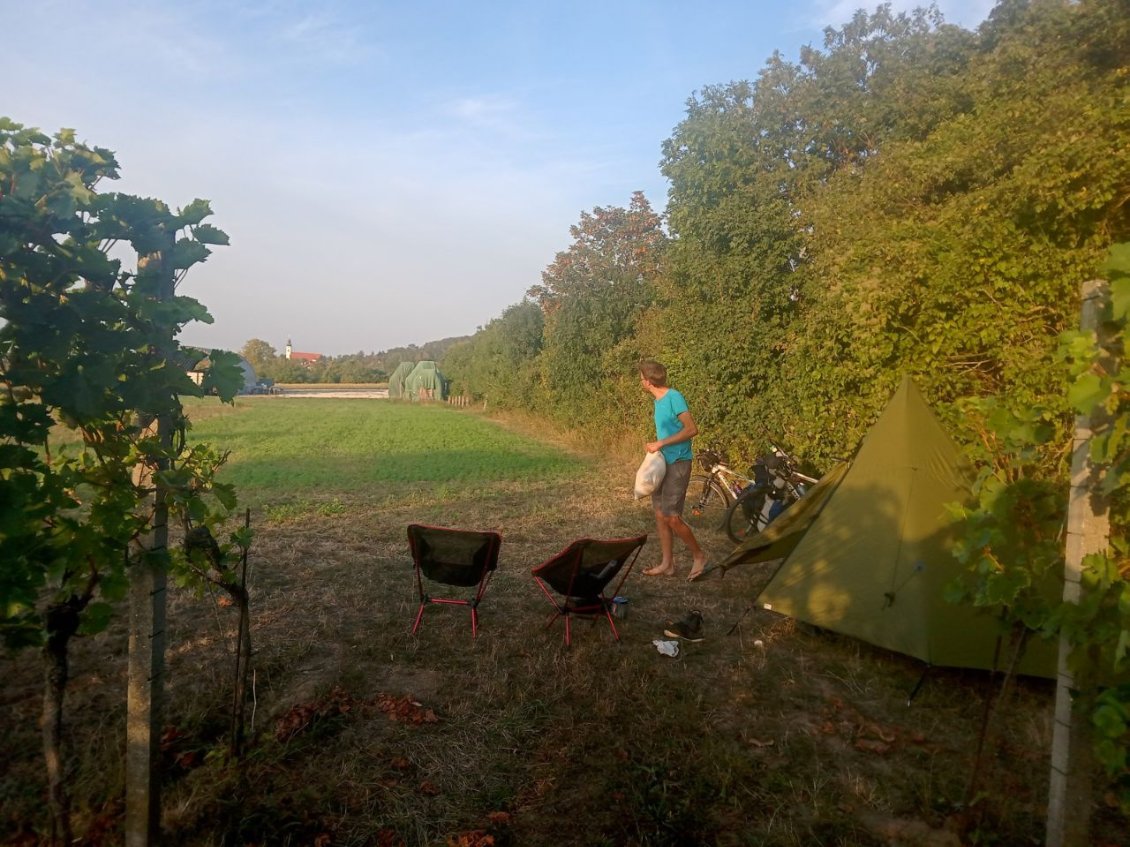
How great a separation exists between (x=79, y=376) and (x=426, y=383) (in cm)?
5003

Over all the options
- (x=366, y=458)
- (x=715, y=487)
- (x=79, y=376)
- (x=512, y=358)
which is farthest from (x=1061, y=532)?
(x=512, y=358)

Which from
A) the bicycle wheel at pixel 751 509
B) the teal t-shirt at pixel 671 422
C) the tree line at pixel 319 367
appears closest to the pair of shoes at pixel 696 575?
the teal t-shirt at pixel 671 422

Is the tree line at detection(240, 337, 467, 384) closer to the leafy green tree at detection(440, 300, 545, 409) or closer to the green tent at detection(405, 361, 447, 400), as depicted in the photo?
the green tent at detection(405, 361, 447, 400)

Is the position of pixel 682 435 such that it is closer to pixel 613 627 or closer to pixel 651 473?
pixel 651 473

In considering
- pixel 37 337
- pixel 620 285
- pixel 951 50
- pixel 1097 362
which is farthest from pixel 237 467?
pixel 951 50

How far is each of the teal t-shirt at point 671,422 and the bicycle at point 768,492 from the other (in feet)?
6.13

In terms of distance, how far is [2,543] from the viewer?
1977 mm

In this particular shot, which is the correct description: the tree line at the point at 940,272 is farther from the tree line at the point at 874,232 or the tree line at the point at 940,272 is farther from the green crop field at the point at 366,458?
the green crop field at the point at 366,458

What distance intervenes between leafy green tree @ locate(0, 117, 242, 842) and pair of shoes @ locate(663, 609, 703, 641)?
3273 millimetres

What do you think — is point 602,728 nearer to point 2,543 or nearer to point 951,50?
point 2,543

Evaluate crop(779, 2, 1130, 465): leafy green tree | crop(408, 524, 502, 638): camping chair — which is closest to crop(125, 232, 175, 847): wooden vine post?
crop(408, 524, 502, 638): camping chair

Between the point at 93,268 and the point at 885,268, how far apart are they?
6.38 metres

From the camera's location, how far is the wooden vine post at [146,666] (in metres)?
2.52

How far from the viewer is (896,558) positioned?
14.4 feet
